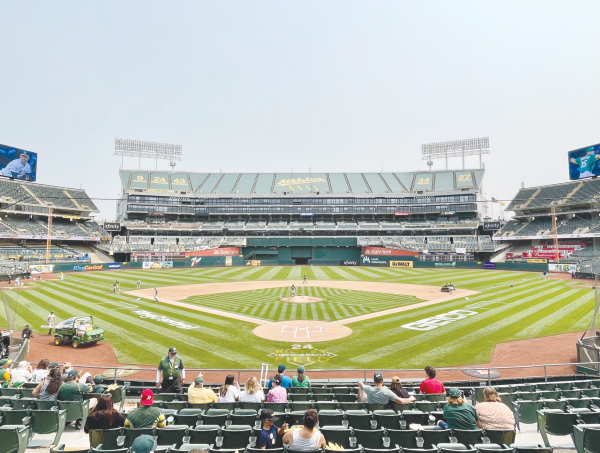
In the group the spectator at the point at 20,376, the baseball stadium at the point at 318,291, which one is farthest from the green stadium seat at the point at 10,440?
the spectator at the point at 20,376

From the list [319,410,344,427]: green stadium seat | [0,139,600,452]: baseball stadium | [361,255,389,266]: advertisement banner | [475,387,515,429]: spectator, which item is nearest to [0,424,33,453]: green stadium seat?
[0,139,600,452]: baseball stadium

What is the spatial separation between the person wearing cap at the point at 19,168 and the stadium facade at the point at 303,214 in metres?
24.9

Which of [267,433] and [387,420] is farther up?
[267,433]

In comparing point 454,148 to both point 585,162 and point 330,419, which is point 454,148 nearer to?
point 585,162

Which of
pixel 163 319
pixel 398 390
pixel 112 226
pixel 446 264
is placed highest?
pixel 112 226

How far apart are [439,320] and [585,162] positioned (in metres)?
41.8

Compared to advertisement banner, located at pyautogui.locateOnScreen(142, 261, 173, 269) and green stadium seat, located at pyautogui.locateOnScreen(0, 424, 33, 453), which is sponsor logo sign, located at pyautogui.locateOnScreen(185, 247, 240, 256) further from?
green stadium seat, located at pyautogui.locateOnScreen(0, 424, 33, 453)

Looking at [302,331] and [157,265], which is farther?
[157,265]

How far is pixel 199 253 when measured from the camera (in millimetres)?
78562

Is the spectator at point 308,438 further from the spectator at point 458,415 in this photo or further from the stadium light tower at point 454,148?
the stadium light tower at point 454,148

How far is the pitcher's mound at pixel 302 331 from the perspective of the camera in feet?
71.8

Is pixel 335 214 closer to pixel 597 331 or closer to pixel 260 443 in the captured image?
pixel 597 331

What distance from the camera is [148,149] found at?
4112 inches

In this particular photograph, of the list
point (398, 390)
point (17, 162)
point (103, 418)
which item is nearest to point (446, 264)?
point (398, 390)
